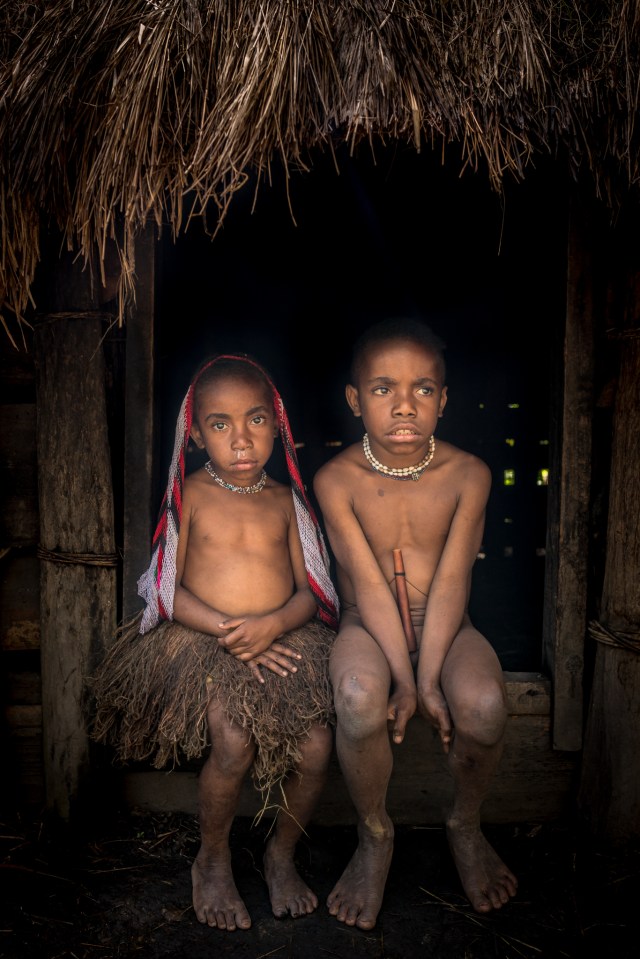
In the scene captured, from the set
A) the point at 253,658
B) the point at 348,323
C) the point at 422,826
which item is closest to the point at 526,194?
the point at 348,323

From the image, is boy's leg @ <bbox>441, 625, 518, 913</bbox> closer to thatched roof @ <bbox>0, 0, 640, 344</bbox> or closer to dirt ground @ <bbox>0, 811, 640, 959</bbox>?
dirt ground @ <bbox>0, 811, 640, 959</bbox>

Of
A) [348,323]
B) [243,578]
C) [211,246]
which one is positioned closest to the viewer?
[243,578]

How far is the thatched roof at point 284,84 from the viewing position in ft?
6.52

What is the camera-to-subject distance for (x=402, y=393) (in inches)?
101

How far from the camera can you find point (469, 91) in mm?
2041

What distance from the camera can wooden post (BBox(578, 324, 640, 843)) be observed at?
99.9 inches

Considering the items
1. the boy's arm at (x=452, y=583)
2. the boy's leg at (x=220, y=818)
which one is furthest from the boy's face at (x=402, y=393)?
the boy's leg at (x=220, y=818)

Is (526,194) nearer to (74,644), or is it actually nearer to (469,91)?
(469,91)

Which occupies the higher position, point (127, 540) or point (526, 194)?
point (526, 194)

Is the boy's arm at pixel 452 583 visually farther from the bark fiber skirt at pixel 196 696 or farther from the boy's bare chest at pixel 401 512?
the bark fiber skirt at pixel 196 696

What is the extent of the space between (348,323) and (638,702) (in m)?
2.77

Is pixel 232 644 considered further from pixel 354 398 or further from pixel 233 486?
pixel 354 398

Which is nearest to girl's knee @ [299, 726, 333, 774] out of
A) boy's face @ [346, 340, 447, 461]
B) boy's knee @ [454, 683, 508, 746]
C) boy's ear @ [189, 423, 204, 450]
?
boy's knee @ [454, 683, 508, 746]

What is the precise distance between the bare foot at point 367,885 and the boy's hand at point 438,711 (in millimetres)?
333
